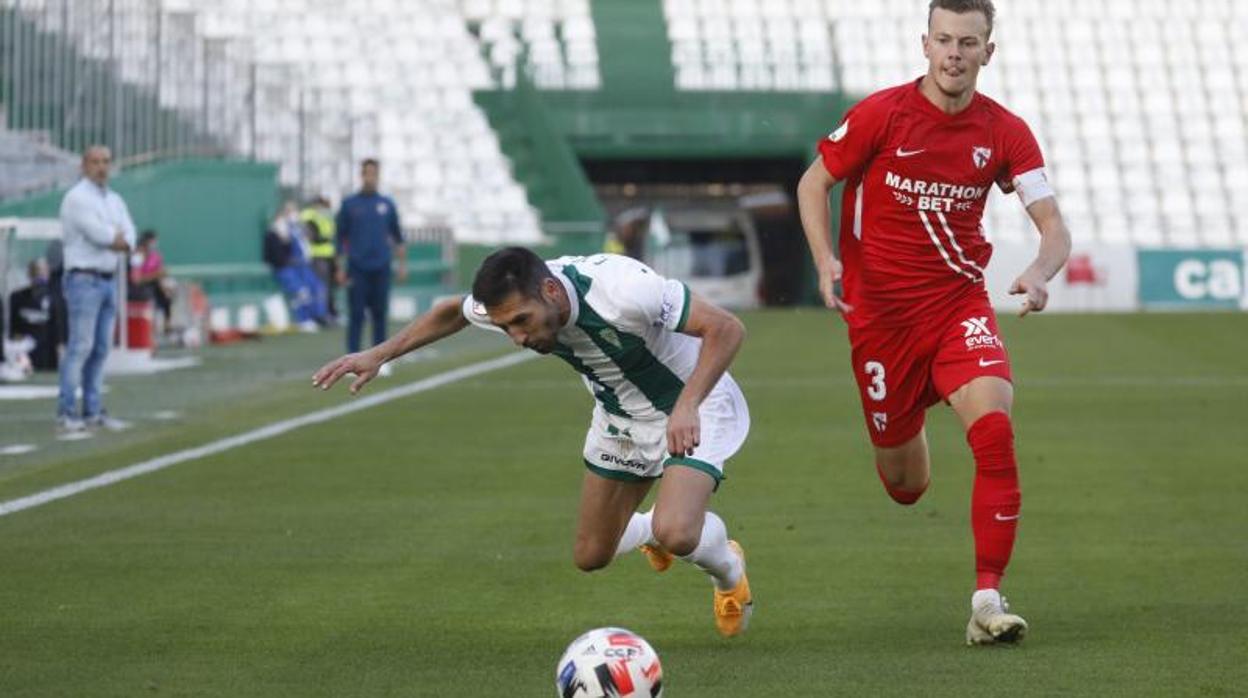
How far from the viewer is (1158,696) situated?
21.2 ft

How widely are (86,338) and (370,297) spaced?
23.6 ft

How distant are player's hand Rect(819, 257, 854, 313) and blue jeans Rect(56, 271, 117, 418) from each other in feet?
30.4

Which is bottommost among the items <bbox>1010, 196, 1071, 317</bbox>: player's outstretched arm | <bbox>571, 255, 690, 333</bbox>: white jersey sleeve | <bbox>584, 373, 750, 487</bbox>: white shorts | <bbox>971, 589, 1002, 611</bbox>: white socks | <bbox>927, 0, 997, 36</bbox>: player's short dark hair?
<bbox>971, 589, 1002, 611</bbox>: white socks

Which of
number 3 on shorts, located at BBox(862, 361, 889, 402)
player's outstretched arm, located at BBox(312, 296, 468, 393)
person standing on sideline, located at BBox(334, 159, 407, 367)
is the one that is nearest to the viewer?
player's outstretched arm, located at BBox(312, 296, 468, 393)

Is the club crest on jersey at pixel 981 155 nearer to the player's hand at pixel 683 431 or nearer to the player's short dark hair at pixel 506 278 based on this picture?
the player's hand at pixel 683 431

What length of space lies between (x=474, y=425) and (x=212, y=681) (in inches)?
401

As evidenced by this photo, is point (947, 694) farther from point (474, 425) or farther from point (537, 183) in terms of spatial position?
point (537, 183)

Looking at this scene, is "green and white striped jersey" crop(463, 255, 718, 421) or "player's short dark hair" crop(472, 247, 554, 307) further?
"green and white striped jersey" crop(463, 255, 718, 421)

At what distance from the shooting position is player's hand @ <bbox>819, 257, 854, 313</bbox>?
24.5ft

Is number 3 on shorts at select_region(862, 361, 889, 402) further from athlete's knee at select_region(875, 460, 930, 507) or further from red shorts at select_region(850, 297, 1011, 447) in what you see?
athlete's knee at select_region(875, 460, 930, 507)

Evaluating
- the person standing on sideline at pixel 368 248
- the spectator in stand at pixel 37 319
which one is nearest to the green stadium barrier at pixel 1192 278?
the person standing on sideline at pixel 368 248

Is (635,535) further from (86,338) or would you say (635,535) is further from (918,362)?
(86,338)

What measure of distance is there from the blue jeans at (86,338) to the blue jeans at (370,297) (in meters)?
6.42

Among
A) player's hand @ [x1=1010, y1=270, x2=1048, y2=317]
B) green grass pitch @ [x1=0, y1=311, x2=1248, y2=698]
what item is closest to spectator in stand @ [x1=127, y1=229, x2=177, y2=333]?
green grass pitch @ [x1=0, y1=311, x2=1248, y2=698]
